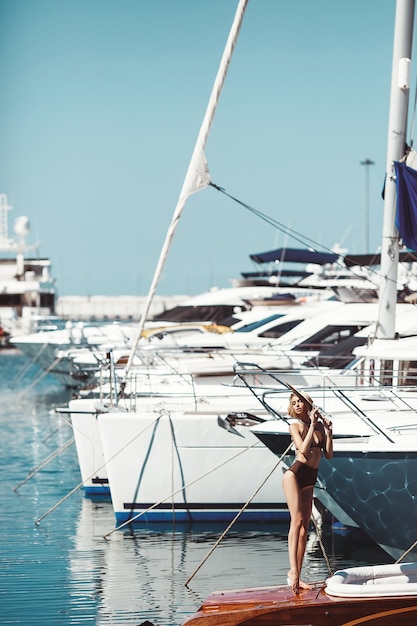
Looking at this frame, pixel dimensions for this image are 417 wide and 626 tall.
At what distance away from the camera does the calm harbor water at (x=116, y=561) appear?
11602 mm

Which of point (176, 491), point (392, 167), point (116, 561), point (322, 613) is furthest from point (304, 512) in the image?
point (392, 167)

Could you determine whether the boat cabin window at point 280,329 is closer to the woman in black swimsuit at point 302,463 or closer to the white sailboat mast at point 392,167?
the white sailboat mast at point 392,167

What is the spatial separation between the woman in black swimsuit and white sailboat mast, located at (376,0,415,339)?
516 centimetres

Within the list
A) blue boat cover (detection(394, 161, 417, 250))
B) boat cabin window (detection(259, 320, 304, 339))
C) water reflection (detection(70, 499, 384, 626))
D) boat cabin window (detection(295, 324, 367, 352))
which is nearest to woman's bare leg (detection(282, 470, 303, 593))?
water reflection (detection(70, 499, 384, 626))

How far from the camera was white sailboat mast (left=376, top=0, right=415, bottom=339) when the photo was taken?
Result: 47.0ft

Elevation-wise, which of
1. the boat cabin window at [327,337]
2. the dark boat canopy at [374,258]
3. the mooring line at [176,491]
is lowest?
the mooring line at [176,491]

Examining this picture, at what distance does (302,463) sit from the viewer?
9453mm

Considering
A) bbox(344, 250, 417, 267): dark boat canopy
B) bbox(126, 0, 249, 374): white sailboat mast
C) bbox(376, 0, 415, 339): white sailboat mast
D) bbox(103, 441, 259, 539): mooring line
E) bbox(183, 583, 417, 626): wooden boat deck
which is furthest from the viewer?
bbox(344, 250, 417, 267): dark boat canopy

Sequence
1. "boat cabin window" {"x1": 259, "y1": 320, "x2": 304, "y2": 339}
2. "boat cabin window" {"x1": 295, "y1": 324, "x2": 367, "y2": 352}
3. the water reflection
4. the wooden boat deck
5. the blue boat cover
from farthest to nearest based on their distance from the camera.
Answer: "boat cabin window" {"x1": 259, "y1": 320, "x2": 304, "y2": 339}, "boat cabin window" {"x1": 295, "y1": 324, "x2": 367, "y2": 352}, the blue boat cover, the water reflection, the wooden boat deck

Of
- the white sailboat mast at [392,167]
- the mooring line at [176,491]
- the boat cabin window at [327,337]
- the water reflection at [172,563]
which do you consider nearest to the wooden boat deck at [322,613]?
the water reflection at [172,563]

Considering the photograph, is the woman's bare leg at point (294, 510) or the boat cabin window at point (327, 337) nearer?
the woman's bare leg at point (294, 510)

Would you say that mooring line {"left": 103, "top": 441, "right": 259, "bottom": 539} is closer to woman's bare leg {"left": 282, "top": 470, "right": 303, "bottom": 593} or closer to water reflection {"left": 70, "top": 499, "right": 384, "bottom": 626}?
water reflection {"left": 70, "top": 499, "right": 384, "bottom": 626}

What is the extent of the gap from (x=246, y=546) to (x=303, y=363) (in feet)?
23.1

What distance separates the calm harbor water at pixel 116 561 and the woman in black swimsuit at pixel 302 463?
154 centimetres
